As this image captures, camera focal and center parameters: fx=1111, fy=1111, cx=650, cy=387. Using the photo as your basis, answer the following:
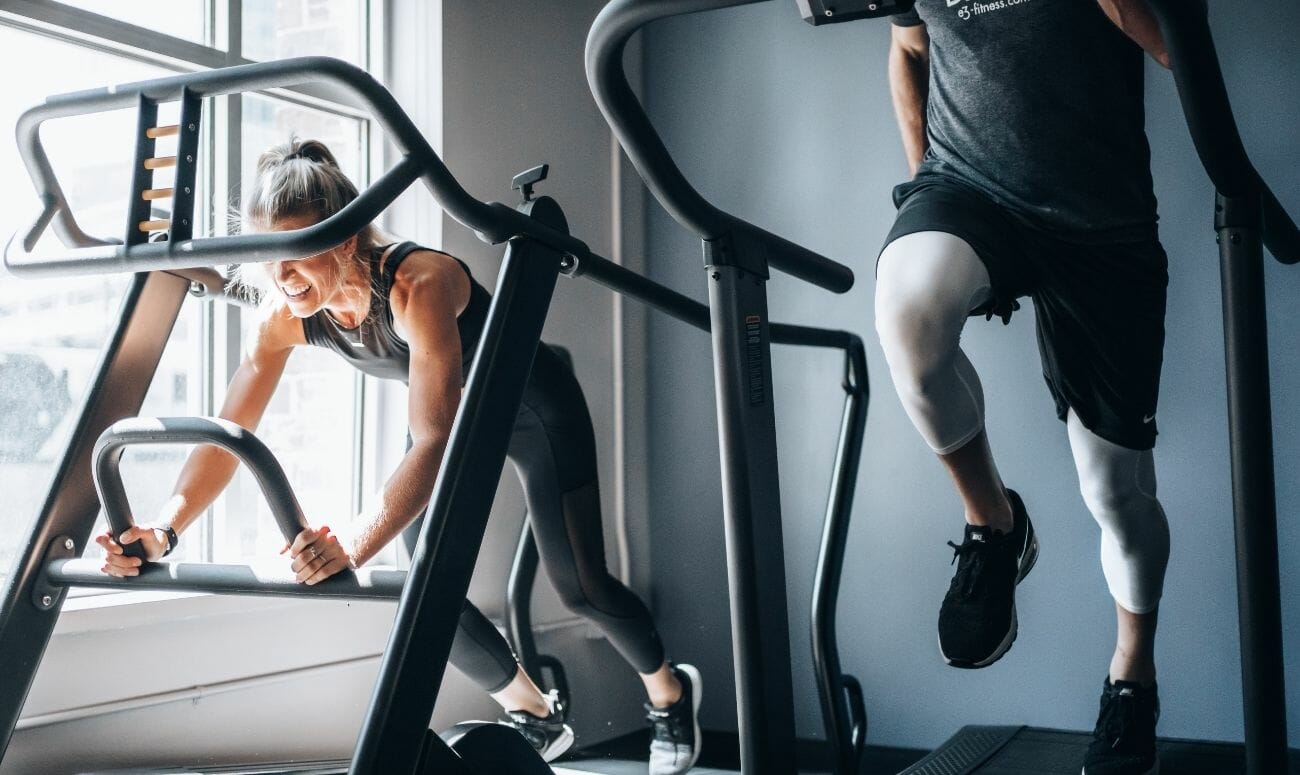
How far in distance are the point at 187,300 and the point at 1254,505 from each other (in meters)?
2.29

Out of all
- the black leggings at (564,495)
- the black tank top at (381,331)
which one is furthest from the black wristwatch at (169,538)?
the black leggings at (564,495)

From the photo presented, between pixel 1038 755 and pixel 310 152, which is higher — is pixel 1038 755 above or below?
below

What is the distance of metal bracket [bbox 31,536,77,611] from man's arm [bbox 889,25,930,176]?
4.98ft

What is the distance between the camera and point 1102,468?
73.6 inches

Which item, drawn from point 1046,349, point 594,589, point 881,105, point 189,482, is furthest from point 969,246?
point 881,105

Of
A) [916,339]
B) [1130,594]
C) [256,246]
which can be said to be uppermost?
[256,246]

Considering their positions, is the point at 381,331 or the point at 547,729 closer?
the point at 381,331

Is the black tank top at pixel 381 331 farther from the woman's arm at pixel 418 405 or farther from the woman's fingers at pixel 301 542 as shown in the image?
the woman's fingers at pixel 301 542

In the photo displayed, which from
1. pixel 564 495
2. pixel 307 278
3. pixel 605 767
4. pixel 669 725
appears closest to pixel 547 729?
pixel 669 725

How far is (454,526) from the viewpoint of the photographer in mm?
1406

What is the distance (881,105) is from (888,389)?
0.88 metres

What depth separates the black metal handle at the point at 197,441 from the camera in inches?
54.6

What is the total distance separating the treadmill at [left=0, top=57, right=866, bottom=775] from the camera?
52.7 inches

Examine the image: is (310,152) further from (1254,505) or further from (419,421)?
(1254,505)
